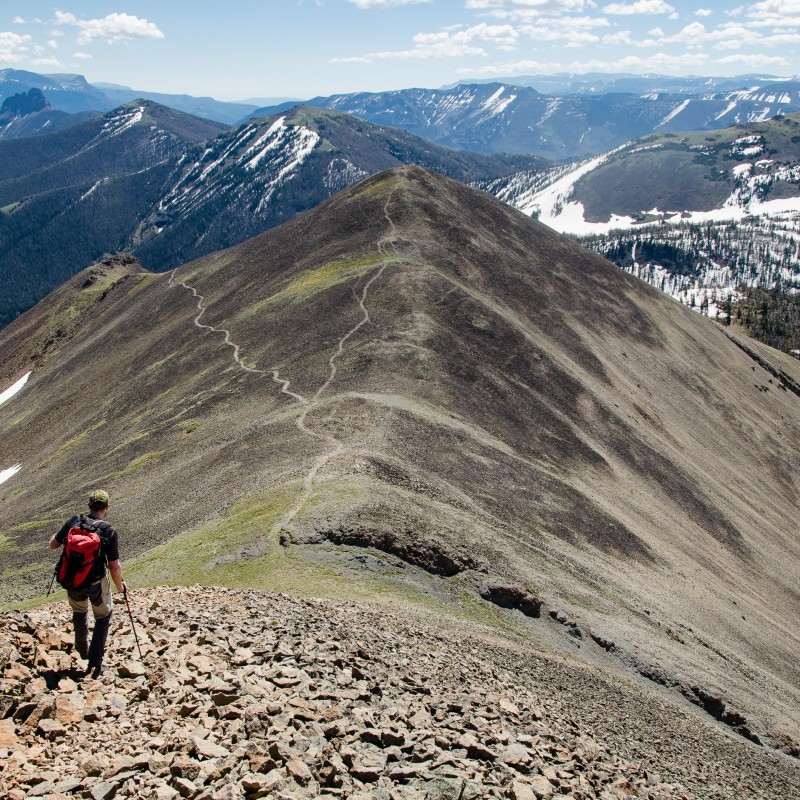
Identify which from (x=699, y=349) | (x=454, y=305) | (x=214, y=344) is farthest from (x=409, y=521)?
(x=699, y=349)

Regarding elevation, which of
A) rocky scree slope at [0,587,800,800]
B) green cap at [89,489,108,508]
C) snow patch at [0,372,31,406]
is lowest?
snow patch at [0,372,31,406]

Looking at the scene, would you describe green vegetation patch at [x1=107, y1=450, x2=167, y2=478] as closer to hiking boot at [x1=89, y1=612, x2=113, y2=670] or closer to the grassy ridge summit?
the grassy ridge summit

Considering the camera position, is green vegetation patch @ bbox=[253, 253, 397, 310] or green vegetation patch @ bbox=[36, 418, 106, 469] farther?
green vegetation patch @ bbox=[253, 253, 397, 310]

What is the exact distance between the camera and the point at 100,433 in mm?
68188

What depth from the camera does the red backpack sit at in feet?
54.9

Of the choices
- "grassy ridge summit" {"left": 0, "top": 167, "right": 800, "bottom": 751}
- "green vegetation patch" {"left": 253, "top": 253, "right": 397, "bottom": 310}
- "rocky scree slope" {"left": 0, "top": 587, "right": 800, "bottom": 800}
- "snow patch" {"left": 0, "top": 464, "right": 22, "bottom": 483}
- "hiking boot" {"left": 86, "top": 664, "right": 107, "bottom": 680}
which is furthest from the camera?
"green vegetation patch" {"left": 253, "top": 253, "right": 397, "bottom": 310}

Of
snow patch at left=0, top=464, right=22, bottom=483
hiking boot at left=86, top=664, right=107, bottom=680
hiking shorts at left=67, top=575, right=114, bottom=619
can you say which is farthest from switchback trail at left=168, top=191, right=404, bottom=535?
snow patch at left=0, top=464, right=22, bottom=483

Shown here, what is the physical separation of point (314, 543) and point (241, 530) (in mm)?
4811

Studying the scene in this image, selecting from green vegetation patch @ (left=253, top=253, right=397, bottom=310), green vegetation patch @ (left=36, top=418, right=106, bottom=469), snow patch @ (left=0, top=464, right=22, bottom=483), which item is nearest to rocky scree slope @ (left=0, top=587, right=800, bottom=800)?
green vegetation patch @ (left=36, top=418, right=106, bottom=469)

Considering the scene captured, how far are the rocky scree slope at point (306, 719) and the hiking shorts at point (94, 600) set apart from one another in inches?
47.9

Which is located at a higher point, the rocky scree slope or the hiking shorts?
the hiking shorts

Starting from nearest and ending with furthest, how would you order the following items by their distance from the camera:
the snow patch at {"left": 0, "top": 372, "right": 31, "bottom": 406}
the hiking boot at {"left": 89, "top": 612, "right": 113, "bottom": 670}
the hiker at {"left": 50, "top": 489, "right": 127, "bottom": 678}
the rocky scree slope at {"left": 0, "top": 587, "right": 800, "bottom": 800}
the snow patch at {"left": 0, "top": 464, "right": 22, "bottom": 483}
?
the rocky scree slope at {"left": 0, "top": 587, "right": 800, "bottom": 800}
the hiking boot at {"left": 89, "top": 612, "right": 113, "bottom": 670}
the hiker at {"left": 50, "top": 489, "right": 127, "bottom": 678}
the snow patch at {"left": 0, "top": 464, "right": 22, "bottom": 483}
the snow patch at {"left": 0, "top": 372, "right": 31, "bottom": 406}

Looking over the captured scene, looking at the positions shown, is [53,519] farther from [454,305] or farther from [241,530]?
[454,305]

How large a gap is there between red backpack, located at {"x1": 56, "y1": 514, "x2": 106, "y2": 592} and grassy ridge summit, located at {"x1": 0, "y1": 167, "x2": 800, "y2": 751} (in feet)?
37.3
